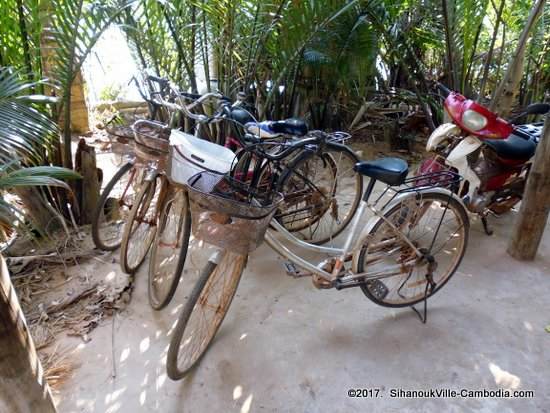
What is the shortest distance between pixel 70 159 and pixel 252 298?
165 centimetres

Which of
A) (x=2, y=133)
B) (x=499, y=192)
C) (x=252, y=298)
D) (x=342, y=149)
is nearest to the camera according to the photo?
(x=2, y=133)

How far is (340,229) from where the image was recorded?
274 cm

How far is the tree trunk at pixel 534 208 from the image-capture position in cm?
227

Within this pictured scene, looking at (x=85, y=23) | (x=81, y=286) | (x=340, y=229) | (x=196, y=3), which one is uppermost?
(x=196, y=3)

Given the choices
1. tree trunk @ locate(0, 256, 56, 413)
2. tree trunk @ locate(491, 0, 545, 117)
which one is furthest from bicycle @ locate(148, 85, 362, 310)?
tree trunk @ locate(491, 0, 545, 117)

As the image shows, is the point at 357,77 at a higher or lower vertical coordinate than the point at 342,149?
higher

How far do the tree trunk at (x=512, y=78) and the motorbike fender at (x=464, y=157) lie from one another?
2.76 ft

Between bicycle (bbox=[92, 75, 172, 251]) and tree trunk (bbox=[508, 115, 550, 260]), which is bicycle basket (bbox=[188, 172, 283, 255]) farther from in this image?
tree trunk (bbox=[508, 115, 550, 260])

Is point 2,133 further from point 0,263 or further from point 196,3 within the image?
point 196,3

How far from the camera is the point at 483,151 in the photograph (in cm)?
263

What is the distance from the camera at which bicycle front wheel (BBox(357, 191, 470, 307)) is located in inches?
73.1

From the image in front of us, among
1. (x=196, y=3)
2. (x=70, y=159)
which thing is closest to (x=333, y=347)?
(x=70, y=159)

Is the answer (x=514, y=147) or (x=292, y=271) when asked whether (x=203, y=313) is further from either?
(x=514, y=147)

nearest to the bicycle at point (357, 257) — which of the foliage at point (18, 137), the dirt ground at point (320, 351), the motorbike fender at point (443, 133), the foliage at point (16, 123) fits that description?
the dirt ground at point (320, 351)
